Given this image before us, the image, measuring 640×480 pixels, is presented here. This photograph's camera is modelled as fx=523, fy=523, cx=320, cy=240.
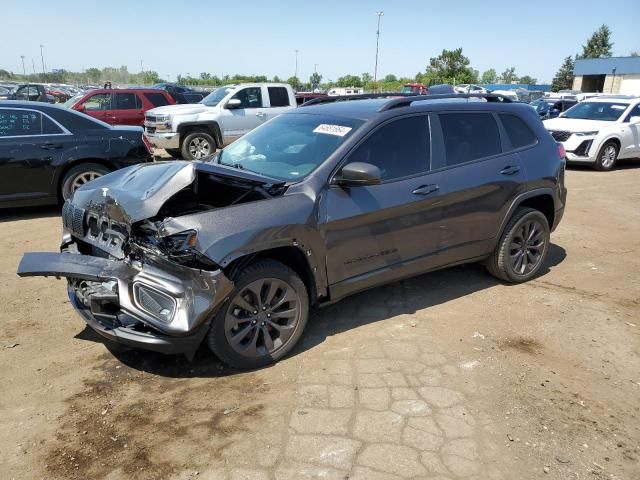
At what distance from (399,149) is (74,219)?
2617 mm

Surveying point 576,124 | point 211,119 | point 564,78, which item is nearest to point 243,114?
point 211,119

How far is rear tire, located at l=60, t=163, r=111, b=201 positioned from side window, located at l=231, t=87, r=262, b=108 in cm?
611

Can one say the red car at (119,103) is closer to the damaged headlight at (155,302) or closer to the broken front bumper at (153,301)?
the broken front bumper at (153,301)

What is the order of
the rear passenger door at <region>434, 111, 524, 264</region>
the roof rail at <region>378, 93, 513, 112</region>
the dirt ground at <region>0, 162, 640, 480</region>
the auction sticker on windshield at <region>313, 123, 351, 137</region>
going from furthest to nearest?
the rear passenger door at <region>434, 111, 524, 264</region>
the roof rail at <region>378, 93, 513, 112</region>
the auction sticker on windshield at <region>313, 123, 351, 137</region>
the dirt ground at <region>0, 162, 640, 480</region>

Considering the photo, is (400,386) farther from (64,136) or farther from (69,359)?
(64,136)

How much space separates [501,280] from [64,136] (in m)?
6.16

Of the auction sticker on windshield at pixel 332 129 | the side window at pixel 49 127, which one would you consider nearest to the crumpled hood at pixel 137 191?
the auction sticker on windshield at pixel 332 129

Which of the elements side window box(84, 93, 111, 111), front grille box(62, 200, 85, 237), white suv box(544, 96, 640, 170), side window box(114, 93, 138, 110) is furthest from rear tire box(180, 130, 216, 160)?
front grille box(62, 200, 85, 237)

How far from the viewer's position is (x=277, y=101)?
45.0 ft

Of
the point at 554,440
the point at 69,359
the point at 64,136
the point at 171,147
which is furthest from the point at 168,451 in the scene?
the point at 171,147

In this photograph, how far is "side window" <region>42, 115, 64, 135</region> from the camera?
740cm

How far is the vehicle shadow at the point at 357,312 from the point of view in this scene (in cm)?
367

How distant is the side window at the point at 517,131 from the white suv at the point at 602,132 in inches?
334

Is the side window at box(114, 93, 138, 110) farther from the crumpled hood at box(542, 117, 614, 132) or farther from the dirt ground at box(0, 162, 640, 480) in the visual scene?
the crumpled hood at box(542, 117, 614, 132)
